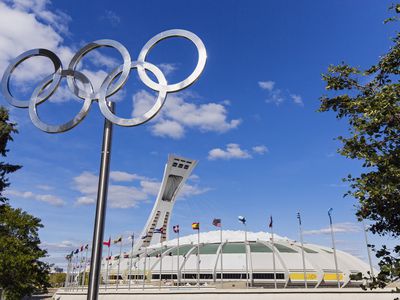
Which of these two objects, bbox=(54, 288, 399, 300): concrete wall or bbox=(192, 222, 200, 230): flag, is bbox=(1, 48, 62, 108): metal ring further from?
bbox=(192, 222, 200, 230): flag

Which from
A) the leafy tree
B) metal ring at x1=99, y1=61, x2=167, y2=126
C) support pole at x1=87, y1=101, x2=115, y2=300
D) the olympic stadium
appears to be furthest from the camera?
the olympic stadium

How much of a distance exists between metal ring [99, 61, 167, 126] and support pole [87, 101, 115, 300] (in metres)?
0.28

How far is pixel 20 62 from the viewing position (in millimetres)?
14984

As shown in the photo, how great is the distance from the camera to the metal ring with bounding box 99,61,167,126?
11891 mm

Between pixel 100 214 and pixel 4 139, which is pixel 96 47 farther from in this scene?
pixel 4 139

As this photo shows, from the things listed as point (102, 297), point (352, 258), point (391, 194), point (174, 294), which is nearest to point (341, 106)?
point (391, 194)

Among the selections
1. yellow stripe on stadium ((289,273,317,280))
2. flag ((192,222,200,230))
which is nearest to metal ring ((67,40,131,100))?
flag ((192,222,200,230))

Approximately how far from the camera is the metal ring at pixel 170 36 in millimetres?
12203

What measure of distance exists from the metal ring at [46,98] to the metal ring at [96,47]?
24cm

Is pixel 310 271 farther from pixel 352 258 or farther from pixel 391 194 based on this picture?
pixel 391 194

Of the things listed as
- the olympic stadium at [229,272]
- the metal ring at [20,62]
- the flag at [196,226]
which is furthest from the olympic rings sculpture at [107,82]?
the flag at [196,226]


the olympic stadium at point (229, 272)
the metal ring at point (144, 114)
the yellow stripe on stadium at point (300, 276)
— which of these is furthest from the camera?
the yellow stripe on stadium at point (300, 276)

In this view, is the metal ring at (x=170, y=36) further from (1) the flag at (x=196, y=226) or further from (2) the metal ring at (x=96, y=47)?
(1) the flag at (x=196, y=226)

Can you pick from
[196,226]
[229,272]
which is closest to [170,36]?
[196,226]
